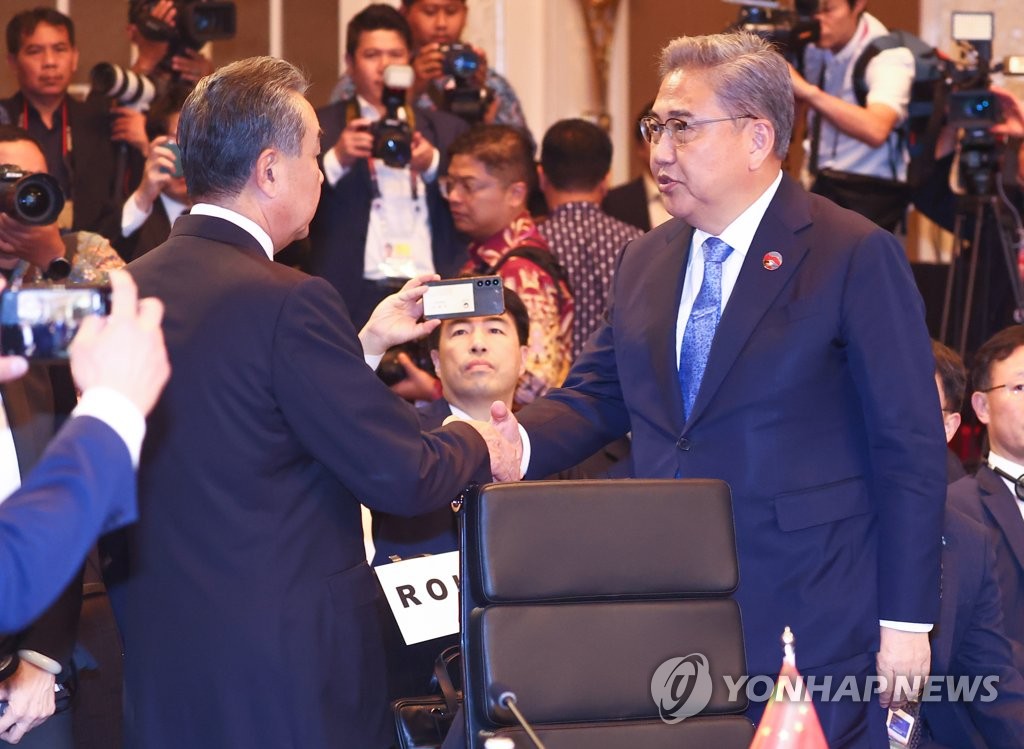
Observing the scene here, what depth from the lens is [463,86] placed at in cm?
553

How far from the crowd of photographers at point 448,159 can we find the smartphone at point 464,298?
1.30 m

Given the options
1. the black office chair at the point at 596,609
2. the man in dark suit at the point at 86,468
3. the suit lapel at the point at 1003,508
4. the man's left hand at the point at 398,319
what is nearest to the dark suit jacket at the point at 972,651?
the suit lapel at the point at 1003,508

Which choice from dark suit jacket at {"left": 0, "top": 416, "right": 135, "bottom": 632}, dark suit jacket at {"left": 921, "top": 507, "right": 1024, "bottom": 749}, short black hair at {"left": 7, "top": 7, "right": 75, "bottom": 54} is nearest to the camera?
dark suit jacket at {"left": 0, "top": 416, "right": 135, "bottom": 632}

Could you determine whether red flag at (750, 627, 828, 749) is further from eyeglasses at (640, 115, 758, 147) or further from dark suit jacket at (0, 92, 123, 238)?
dark suit jacket at (0, 92, 123, 238)

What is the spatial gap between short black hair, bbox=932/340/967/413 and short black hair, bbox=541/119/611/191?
153cm

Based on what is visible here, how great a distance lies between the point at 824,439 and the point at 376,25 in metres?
3.07

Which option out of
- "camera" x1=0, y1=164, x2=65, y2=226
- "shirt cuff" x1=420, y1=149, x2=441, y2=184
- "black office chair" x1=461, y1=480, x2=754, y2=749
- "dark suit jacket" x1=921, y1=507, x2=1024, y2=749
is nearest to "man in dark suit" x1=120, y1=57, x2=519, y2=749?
"black office chair" x1=461, y1=480, x2=754, y2=749

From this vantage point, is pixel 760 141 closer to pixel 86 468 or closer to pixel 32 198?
pixel 86 468

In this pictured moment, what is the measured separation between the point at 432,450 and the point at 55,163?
3.07m

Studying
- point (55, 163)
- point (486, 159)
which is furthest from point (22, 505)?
point (55, 163)

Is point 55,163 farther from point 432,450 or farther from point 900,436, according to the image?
point 900,436

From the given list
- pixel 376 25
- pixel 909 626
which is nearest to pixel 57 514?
pixel 909 626

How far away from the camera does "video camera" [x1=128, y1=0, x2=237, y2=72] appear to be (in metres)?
5.23

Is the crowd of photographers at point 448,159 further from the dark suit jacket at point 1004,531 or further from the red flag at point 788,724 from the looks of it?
the red flag at point 788,724
